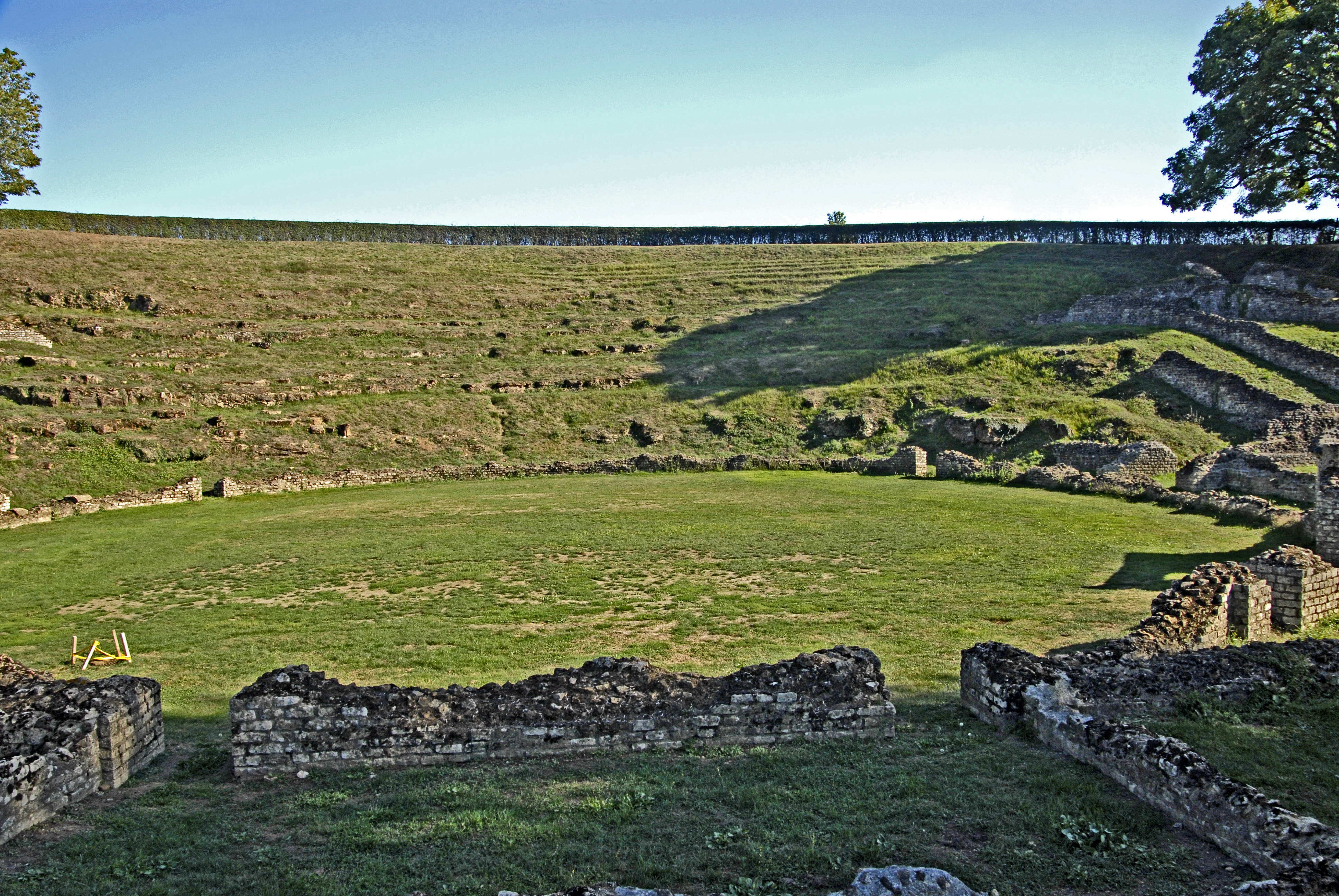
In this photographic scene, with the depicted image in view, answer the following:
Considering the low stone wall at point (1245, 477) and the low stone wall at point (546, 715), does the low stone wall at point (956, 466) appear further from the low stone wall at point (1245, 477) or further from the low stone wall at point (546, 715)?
the low stone wall at point (546, 715)

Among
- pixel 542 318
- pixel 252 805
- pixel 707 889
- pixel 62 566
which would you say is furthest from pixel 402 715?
pixel 542 318

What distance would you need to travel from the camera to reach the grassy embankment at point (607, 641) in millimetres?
5734

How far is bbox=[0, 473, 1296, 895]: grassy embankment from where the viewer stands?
5.73 metres

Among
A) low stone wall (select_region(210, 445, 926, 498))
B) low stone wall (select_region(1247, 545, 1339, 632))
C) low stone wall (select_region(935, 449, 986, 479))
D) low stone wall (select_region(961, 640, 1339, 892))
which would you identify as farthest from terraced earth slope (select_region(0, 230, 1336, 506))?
low stone wall (select_region(961, 640, 1339, 892))

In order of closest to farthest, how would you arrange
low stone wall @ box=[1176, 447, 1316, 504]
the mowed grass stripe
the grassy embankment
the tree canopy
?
the grassy embankment < the mowed grass stripe < low stone wall @ box=[1176, 447, 1316, 504] < the tree canopy

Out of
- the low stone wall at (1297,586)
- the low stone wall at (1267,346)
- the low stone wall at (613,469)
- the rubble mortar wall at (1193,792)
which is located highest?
the low stone wall at (1267,346)

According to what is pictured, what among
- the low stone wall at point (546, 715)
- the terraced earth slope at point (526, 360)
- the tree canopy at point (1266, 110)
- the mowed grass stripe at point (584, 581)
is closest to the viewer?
the low stone wall at point (546, 715)

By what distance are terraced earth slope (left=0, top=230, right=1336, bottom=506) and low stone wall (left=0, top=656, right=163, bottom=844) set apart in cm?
2477

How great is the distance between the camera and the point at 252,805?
22.9 ft

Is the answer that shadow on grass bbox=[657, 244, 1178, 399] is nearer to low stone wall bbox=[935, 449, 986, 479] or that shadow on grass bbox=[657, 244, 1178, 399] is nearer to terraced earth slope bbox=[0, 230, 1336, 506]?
terraced earth slope bbox=[0, 230, 1336, 506]

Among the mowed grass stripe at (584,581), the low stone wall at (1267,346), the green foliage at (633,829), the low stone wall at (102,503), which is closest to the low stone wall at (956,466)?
the mowed grass stripe at (584,581)

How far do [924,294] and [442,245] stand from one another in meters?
46.9

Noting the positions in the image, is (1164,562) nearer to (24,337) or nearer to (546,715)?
(546,715)

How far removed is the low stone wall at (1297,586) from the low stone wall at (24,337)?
5039cm
